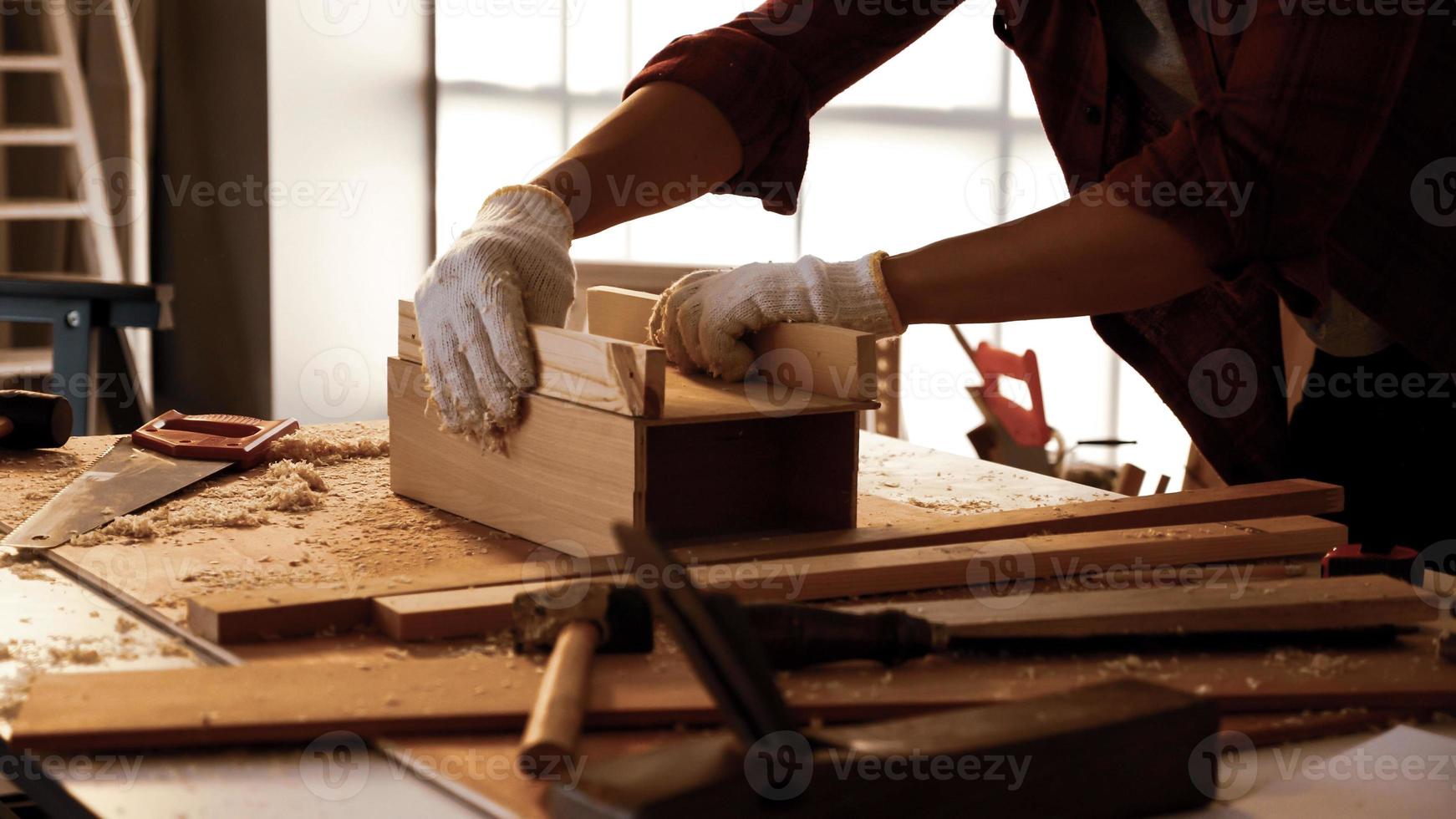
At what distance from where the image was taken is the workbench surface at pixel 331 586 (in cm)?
72

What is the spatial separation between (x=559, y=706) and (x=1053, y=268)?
76 centimetres

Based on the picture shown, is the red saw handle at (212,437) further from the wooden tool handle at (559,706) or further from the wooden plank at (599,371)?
the wooden tool handle at (559,706)

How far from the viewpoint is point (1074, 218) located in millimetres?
1278

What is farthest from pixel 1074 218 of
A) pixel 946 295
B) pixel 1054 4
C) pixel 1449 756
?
pixel 1449 756

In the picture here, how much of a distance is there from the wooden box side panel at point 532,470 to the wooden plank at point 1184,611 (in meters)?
0.31

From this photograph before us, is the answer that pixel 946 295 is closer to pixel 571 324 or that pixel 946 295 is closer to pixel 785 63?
pixel 785 63

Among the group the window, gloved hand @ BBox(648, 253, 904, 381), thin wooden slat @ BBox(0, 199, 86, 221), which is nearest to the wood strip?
gloved hand @ BBox(648, 253, 904, 381)

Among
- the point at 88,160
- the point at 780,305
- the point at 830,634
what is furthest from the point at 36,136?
the point at 830,634

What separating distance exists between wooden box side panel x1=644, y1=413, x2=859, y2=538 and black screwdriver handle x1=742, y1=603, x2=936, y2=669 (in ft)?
1.35

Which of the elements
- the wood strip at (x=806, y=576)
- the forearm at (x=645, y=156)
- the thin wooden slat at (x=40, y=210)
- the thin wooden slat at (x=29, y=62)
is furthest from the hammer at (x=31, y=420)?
the thin wooden slat at (x=29, y=62)

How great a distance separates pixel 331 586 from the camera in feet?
3.39

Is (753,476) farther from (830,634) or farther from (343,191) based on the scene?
(343,191)

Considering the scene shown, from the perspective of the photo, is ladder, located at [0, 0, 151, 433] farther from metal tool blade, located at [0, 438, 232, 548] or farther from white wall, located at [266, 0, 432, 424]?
metal tool blade, located at [0, 438, 232, 548]

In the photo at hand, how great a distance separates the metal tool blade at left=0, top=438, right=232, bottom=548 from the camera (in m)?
1.22
